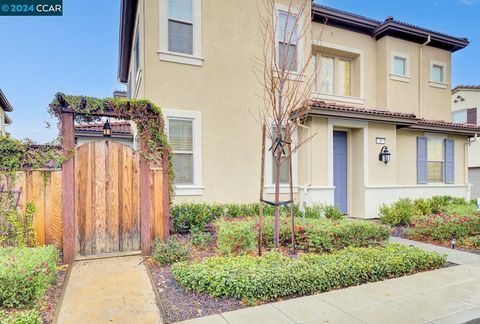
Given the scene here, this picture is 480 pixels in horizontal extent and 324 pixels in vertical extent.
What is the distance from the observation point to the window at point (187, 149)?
300 inches

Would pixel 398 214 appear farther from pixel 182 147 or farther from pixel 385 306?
pixel 182 147

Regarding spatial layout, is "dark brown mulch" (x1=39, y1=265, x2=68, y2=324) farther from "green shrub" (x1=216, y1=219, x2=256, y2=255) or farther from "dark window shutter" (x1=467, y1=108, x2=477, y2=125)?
"dark window shutter" (x1=467, y1=108, x2=477, y2=125)

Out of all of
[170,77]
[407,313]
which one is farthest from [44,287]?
[170,77]

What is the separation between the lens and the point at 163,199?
5809mm

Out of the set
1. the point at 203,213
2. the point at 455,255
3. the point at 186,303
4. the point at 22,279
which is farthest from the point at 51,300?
the point at 455,255

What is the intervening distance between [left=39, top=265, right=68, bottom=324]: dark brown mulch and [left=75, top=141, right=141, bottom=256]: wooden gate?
2.94ft

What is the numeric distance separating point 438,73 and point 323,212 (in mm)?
9209

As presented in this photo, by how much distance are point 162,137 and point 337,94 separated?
7715 mm

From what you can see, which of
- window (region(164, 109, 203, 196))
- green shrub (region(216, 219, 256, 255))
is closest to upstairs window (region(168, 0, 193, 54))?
window (region(164, 109, 203, 196))

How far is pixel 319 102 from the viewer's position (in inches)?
333

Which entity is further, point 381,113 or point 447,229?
point 381,113

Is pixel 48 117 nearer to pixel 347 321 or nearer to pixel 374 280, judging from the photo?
pixel 347 321

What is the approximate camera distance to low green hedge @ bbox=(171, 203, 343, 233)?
698cm

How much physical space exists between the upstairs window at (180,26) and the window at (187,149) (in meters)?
1.76
